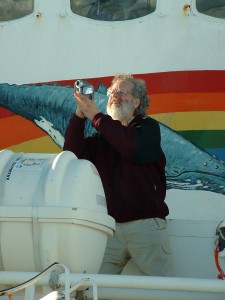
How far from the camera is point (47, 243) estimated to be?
3916 millimetres

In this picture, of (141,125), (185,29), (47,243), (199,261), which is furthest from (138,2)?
(47,243)

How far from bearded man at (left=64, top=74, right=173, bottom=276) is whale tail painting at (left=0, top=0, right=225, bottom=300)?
1.08 meters

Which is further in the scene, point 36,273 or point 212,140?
point 212,140

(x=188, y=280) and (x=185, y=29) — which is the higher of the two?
(x=185, y=29)

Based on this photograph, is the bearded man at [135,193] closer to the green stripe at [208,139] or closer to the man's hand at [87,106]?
the man's hand at [87,106]

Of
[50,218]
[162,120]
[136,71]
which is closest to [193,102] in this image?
[162,120]

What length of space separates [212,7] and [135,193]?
6.19 feet

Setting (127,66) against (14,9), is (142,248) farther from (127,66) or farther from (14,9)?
(14,9)

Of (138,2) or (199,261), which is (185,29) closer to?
(138,2)

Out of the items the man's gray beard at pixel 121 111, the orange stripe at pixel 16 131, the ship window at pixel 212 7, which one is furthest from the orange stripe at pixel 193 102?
the man's gray beard at pixel 121 111

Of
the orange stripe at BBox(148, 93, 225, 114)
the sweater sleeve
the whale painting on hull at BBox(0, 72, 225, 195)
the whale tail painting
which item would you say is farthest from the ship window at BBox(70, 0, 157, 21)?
the sweater sleeve

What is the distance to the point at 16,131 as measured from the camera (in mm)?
6180

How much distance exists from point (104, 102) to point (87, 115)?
1423 mm

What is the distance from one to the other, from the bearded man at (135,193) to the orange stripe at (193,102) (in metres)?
1.19
